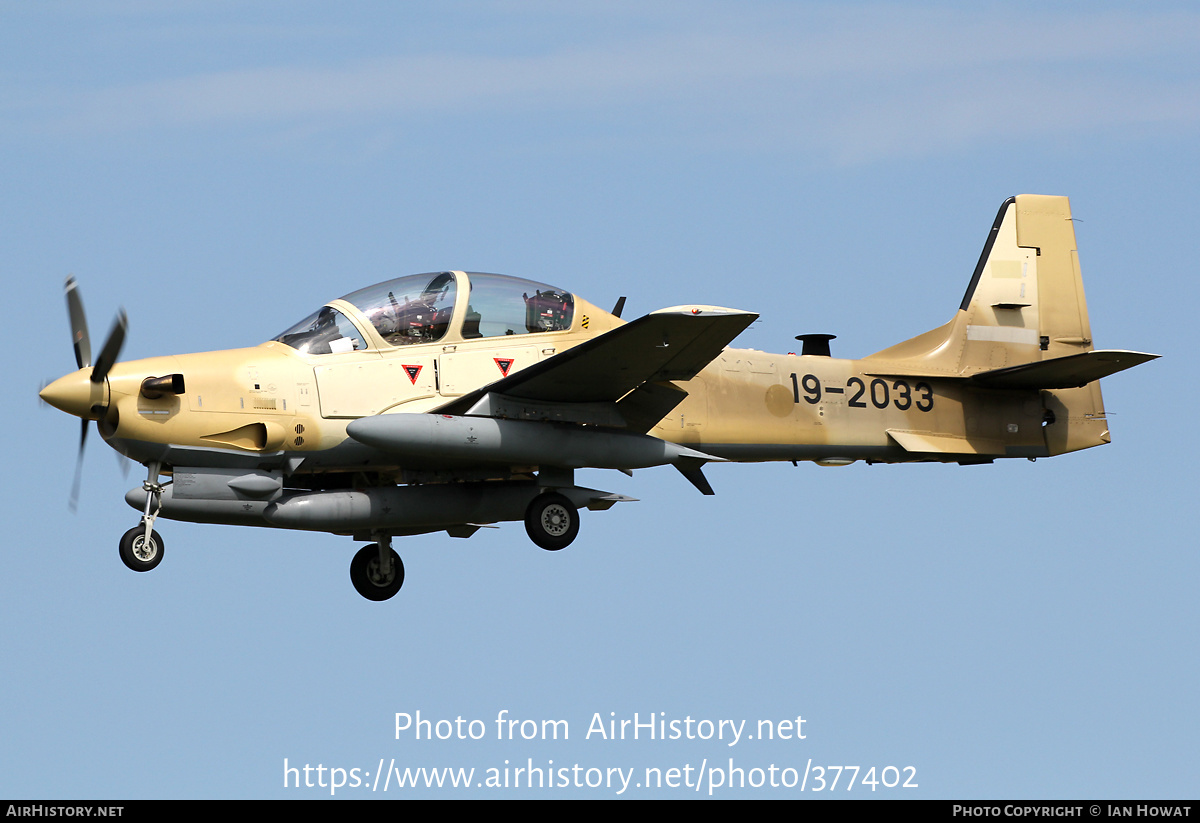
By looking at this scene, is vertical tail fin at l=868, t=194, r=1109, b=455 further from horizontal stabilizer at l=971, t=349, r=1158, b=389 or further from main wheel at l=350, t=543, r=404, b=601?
main wheel at l=350, t=543, r=404, b=601

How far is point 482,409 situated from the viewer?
1603 centimetres

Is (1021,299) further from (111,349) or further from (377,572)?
(111,349)

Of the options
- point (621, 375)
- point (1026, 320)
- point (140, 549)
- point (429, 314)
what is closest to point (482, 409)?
point (429, 314)

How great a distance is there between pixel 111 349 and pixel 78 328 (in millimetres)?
773

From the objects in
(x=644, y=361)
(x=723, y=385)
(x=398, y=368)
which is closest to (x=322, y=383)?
(x=398, y=368)

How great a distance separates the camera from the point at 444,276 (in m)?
16.8

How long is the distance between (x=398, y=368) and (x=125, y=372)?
2.72 m

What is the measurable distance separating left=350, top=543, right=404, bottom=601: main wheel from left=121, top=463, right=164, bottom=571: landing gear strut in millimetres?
3254

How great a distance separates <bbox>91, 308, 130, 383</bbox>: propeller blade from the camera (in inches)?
604

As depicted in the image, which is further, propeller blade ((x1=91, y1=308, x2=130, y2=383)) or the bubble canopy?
the bubble canopy

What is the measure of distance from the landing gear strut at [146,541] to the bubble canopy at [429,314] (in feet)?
6.84

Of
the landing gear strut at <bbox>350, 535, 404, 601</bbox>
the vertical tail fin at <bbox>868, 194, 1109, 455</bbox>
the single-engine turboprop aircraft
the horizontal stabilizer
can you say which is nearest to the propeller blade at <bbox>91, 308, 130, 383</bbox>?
the single-engine turboprop aircraft

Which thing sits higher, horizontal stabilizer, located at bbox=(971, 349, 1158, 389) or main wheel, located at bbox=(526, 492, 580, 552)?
horizontal stabilizer, located at bbox=(971, 349, 1158, 389)
